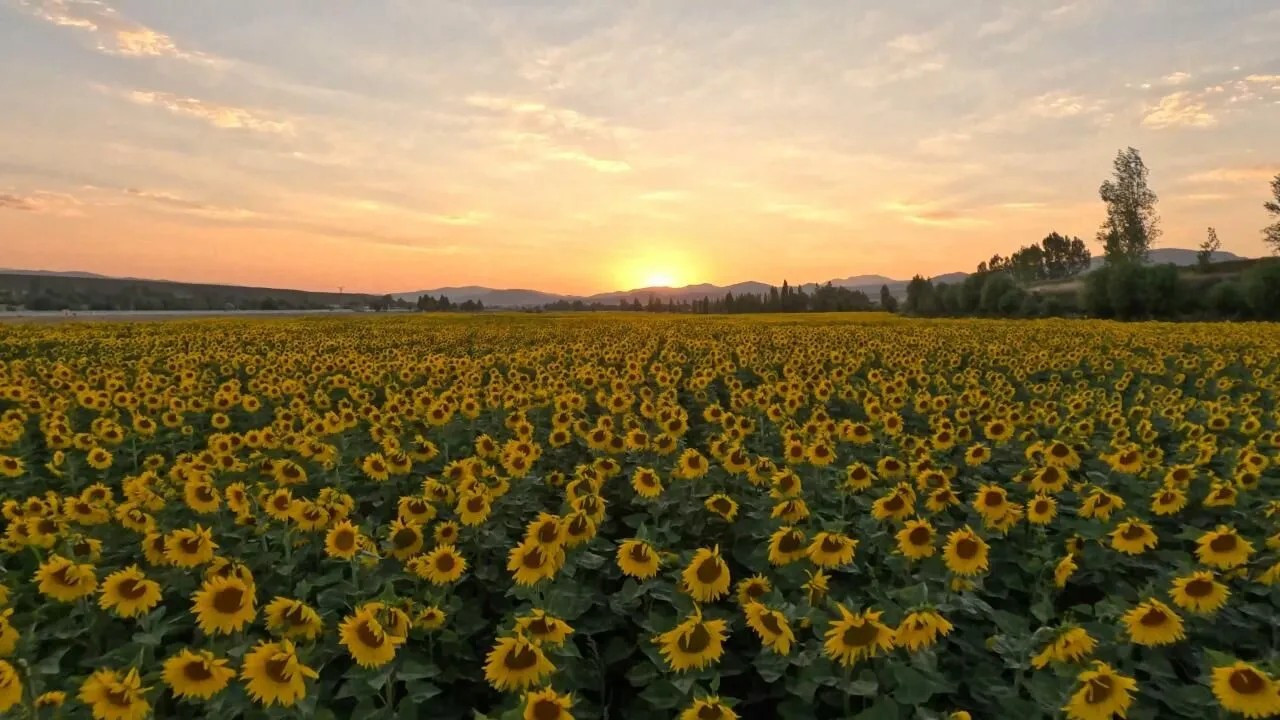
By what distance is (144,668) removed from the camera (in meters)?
3.65

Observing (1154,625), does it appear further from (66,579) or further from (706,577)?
(66,579)

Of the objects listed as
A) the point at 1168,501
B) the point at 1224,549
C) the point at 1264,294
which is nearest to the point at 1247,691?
the point at 1224,549

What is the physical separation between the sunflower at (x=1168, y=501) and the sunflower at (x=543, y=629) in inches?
203

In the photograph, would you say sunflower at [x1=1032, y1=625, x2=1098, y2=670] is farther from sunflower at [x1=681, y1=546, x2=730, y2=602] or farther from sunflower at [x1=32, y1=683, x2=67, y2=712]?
sunflower at [x1=32, y1=683, x2=67, y2=712]

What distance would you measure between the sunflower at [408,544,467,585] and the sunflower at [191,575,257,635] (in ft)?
3.36

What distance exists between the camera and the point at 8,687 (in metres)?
2.94

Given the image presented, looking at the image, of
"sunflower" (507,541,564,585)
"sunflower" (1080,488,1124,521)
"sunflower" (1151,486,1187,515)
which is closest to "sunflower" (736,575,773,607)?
"sunflower" (507,541,564,585)

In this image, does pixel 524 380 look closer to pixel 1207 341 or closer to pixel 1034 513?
pixel 1034 513

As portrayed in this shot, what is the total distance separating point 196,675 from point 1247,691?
15.4ft

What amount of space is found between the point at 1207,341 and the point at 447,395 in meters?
23.3

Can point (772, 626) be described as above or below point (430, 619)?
above

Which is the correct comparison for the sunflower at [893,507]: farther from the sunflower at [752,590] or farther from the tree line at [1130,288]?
the tree line at [1130,288]

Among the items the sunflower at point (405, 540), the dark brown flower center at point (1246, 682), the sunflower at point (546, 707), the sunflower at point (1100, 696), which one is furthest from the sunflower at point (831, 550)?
the sunflower at point (405, 540)

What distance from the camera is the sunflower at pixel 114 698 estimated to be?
2910 millimetres
